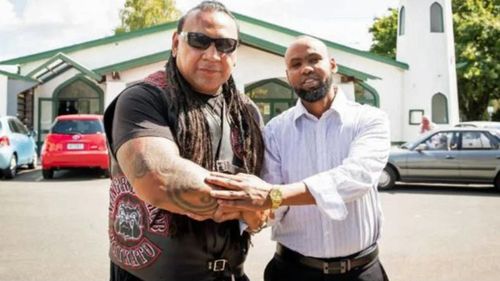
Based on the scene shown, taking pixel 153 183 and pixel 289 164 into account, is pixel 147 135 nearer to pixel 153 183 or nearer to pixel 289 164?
pixel 153 183

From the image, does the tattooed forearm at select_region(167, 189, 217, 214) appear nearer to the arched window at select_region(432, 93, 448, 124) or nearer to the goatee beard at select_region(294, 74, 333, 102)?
the goatee beard at select_region(294, 74, 333, 102)

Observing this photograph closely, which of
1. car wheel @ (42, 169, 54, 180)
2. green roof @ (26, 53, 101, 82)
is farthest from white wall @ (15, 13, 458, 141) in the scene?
car wheel @ (42, 169, 54, 180)

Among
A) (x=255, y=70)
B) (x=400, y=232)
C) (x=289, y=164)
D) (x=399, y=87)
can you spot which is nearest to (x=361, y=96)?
(x=399, y=87)

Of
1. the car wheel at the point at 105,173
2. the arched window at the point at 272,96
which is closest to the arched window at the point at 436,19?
the arched window at the point at 272,96

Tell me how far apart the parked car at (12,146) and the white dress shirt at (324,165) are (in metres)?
12.1

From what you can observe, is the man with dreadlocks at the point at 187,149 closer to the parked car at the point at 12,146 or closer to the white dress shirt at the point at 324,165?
the white dress shirt at the point at 324,165

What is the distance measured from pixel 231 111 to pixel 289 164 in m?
0.45

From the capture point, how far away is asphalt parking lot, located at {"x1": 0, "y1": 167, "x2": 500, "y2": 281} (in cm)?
564

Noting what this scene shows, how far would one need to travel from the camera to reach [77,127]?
13.9 meters

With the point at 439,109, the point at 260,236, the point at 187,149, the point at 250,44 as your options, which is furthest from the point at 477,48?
the point at 187,149

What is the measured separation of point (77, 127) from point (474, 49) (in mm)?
26675

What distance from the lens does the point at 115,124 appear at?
2.03 metres

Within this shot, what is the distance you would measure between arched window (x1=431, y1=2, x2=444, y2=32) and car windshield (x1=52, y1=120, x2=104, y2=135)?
58.6 ft

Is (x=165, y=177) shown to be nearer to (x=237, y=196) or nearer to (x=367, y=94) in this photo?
(x=237, y=196)
